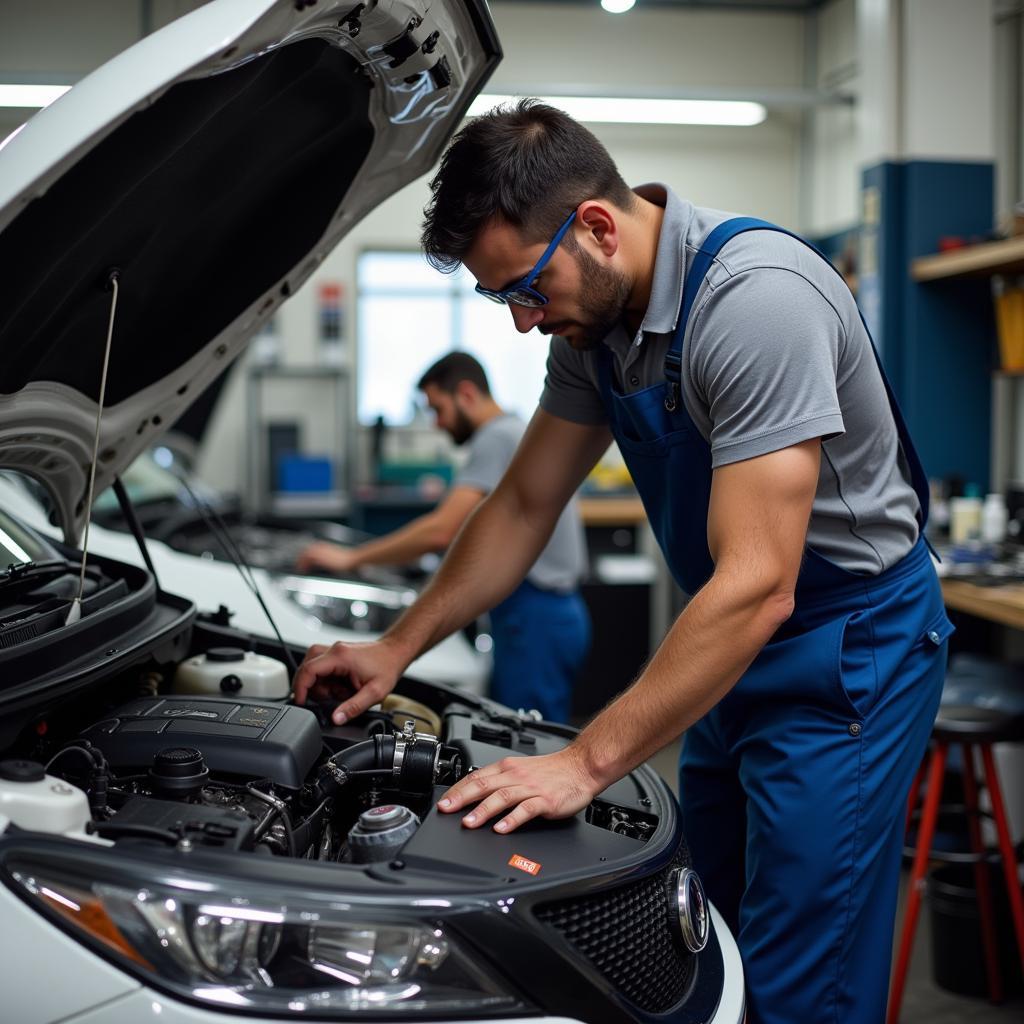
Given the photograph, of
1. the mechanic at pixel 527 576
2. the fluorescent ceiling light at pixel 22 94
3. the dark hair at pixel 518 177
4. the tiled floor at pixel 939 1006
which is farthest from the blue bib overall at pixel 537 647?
the fluorescent ceiling light at pixel 22 94

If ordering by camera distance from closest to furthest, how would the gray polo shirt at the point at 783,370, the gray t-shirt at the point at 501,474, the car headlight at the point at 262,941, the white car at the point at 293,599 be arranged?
the car headlight at the point at 262,941 → the gray polo shirt at the point at 783,370 → the white car at the point at 293,599 → the gray t-shirt at the point at 501,474

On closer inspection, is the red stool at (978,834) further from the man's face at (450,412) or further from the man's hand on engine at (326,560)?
the man's hand on engine at (326,560)

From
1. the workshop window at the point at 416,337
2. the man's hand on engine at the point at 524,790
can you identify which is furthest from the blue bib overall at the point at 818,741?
the workshop window at the point at 416,337

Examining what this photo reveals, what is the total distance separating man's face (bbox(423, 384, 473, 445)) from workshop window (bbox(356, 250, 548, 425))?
4.76m

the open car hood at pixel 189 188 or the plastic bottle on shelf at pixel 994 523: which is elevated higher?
the open car hood at pixel 189 188

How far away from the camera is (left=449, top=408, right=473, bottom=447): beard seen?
3580 millimetres

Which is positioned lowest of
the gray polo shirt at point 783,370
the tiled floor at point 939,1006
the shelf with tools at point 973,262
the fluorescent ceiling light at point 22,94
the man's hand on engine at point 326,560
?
the tiled floor at point 939,1006

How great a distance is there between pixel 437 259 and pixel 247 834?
789 millimetres

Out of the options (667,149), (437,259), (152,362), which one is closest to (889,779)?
(437,259)

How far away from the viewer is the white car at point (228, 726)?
1004 millimetres

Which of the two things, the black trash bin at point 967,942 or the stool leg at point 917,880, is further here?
the black trash bin at point 967,942

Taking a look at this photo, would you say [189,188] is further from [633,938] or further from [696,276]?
[633,938]

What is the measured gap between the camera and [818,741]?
149 cm

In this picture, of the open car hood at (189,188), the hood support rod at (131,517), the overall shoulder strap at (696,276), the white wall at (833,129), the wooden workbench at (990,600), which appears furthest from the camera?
the white wall at (833,129)
